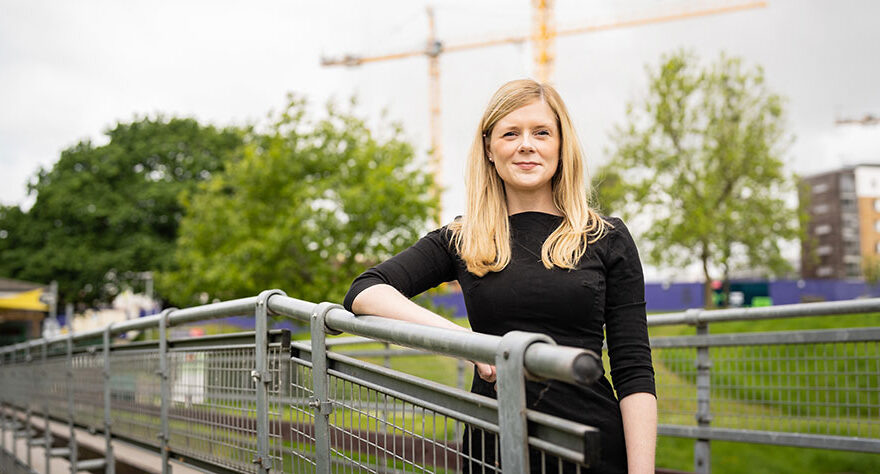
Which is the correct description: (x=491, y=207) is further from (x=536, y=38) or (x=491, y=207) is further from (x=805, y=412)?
(x=536, y=38)

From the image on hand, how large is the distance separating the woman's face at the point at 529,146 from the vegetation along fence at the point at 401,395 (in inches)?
24.5

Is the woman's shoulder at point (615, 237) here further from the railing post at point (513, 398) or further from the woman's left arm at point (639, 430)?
the railing post at point (513, 398)

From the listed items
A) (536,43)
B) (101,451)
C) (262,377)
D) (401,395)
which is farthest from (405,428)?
(536,43)

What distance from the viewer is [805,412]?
4707 millimetres

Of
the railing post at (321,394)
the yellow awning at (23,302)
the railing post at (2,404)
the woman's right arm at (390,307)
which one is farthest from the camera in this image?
the yellow awning at (23,302)

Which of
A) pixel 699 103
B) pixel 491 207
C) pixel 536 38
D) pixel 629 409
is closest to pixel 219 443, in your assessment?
pixel 491 207

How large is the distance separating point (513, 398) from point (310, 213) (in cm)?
1655

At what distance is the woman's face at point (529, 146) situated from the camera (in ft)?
7.94

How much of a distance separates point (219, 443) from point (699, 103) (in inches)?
1123

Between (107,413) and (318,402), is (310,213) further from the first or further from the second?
(318,402)

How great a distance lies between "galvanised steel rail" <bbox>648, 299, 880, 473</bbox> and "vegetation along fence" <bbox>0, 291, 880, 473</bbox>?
0.03 feet

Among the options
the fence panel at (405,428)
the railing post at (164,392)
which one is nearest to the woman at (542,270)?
the fence panel at (405,428)

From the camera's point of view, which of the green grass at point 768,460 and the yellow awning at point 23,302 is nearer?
the green grass at point 768,460

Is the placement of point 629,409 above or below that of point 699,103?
below
